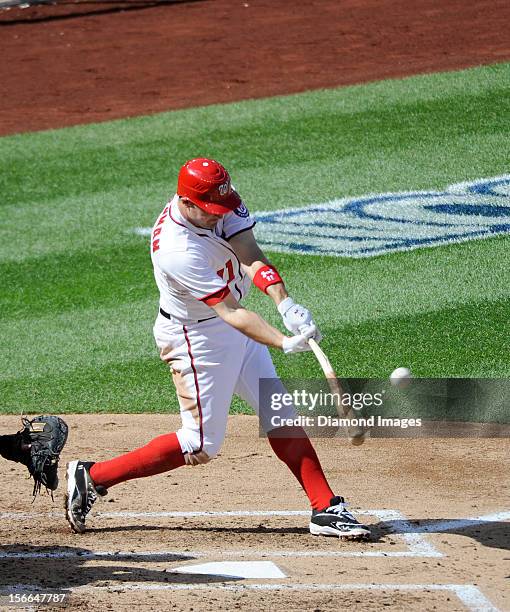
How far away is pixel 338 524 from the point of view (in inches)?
201

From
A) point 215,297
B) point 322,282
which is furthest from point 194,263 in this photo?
point 322,282

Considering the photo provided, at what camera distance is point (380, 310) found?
8.41 meters

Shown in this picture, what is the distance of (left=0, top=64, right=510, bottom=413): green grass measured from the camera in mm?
7750

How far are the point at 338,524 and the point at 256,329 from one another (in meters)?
0.99

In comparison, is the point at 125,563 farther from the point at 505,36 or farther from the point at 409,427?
the point at 505,36

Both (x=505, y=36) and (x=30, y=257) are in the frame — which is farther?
(x=505, y=36)

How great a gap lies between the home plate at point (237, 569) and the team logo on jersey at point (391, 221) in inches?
200

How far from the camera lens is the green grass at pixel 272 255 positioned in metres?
7.75

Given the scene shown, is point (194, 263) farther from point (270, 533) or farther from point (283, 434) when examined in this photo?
point (270, 533)

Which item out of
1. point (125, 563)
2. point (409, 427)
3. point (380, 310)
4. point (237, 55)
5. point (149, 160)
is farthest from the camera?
point (237, 55)

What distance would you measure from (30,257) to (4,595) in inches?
238

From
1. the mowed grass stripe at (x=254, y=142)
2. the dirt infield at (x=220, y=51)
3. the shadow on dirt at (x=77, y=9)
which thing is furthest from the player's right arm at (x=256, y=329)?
the shadow on dirt at (x=77, y=9)

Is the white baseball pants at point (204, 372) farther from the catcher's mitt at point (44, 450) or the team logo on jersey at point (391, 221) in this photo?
the team logo on jersey at point (391, 221)

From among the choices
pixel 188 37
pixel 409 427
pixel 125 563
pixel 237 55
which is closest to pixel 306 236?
pixel 409 427
